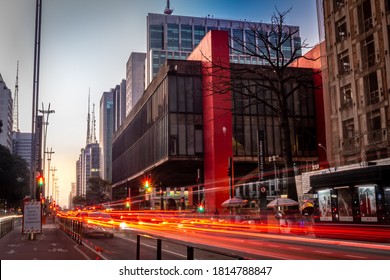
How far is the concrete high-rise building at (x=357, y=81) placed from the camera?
79.8ft

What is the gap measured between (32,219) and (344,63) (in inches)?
Answer: 736

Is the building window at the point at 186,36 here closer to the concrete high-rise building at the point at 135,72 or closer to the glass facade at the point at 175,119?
the concrete high-rise building at the point at 135,72

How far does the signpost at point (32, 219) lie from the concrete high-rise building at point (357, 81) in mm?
16127

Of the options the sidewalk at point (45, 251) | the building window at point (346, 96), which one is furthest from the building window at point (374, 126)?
the sidewalk at point (45, 251)

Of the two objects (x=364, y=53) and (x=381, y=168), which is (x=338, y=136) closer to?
(x=364, y=53)

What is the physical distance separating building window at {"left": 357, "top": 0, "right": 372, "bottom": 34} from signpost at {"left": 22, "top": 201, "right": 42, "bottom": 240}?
17102mm

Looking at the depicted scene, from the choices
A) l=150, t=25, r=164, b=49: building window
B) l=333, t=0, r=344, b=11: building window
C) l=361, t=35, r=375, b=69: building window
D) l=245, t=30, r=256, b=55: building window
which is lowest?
l=150, t=25, r=164, b=49: building window

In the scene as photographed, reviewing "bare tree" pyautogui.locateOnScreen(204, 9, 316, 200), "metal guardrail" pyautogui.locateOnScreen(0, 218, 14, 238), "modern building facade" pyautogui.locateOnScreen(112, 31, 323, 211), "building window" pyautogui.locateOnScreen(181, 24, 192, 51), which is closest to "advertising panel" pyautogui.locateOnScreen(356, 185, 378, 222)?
"bare tree" pyautogui.locateOnScreen(204, 9, 316, 200)

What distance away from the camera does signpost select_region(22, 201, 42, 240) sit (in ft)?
67.8

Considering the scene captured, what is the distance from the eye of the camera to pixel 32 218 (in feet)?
69.5

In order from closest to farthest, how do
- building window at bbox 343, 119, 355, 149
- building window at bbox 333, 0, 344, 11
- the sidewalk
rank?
the sidewalk < building window at bbox 333, 0, 344, 11 < building window at bbox 343, 119, 355, 149

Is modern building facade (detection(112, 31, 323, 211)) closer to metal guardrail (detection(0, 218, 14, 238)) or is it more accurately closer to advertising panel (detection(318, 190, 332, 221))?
advertising panel (detection(318, 190, 332, 221))
